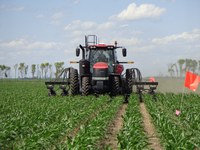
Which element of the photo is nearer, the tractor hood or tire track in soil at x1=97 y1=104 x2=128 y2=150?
tire track in soil at x1=97 y1=104 x2=128 y2=150

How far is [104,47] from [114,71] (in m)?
1.35

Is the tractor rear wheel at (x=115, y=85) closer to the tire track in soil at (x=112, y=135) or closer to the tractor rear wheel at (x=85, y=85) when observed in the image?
the tractor rear wheel at (x=85, y=85)

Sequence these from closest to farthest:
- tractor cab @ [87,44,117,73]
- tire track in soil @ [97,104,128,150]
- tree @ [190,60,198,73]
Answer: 1. tire track in soil @ [97,104,128,150]
2. tractor cab @ [87,44,117,73]
3. tree @ [190,60,198,73]

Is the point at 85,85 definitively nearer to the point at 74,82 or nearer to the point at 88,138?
the point at 74,82

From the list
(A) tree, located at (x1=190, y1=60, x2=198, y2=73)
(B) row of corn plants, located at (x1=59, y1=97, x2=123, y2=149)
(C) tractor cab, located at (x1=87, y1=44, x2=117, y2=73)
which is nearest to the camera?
(B) row of corn plants, located at (x1=59, y1=97, x2=123, y2=149)

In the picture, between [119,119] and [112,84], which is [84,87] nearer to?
[112,84]

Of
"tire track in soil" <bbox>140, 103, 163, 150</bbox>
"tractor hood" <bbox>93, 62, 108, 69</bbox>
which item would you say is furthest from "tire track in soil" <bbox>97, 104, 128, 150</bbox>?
"tractor hood" <bbox>93, 62, 108, 69</bbox>

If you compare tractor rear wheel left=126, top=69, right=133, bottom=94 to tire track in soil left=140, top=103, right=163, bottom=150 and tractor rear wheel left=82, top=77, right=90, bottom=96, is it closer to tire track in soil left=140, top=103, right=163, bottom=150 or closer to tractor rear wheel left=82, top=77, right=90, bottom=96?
tractor rear wheel left=82, top=77, right=90, bottom=96

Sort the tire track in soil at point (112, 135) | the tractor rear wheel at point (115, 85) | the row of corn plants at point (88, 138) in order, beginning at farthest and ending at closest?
1. the tractor rear wheel at point (115, 85)
2. the tire track in soil at point (112, 135)
3. the row of corn plants at point (88, 138)

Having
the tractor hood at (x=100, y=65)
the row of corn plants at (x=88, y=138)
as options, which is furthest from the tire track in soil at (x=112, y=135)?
the tractor hood at (x=100, y=65)

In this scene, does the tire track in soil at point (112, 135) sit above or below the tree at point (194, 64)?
below

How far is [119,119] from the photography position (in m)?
11.9

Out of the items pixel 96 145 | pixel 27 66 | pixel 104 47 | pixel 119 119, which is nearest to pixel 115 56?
pixel 104 47

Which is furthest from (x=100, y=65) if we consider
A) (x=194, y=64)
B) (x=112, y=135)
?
A: (x=194, y=64)
